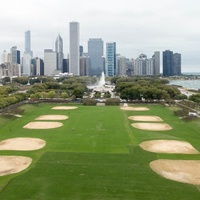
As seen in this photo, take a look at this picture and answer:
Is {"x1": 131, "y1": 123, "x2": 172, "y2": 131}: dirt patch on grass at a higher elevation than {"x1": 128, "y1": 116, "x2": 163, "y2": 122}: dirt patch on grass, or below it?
below

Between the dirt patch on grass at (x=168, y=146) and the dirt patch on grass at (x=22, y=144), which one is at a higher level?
the dirt patch on grass at (x=22, y=144)

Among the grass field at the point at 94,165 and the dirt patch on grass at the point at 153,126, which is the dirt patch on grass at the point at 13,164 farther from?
the dirt patch on grass at the point at 153,126

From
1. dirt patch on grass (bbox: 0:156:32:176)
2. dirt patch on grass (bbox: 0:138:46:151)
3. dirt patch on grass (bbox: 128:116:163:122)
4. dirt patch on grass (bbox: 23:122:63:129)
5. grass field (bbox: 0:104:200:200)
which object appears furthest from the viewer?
dirt patch on grass (bbox: 128:116:163:122)

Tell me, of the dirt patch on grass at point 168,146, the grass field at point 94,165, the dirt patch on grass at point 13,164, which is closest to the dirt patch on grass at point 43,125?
the grass field at point 94,165

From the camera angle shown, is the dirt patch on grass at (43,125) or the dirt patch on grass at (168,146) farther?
the dirt patch on grass at (43,125)

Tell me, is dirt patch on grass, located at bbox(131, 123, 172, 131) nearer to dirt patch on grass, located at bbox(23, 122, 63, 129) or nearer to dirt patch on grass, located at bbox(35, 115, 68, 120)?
dirt patch on grass, located at bbox(23, 122, 63, 129)

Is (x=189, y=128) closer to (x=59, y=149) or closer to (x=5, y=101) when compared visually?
(x=59, y=149)

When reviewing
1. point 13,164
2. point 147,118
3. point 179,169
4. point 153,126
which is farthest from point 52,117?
point 179,169

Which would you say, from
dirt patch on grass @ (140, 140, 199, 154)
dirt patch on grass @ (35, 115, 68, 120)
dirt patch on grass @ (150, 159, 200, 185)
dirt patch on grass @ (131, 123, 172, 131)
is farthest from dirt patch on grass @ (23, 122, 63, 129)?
dirt patch on grass @ (150, 159, 200, 185)
